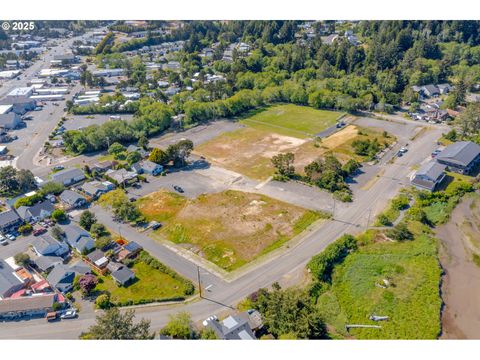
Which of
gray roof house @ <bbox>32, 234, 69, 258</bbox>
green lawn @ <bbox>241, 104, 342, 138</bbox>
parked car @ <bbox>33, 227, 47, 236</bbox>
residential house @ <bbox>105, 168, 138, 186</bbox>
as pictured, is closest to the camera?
gray roof house @ <bbox>32, 234, 69, 258</bbox>

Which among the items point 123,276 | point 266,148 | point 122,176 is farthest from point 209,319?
point 266,148

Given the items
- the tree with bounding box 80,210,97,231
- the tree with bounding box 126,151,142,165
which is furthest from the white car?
the tree with bounding box 126,151,142,165

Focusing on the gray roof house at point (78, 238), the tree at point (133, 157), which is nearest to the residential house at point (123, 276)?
the gray roof house at point (78, 238)

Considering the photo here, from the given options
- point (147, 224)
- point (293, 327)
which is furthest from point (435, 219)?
point (147, 224)

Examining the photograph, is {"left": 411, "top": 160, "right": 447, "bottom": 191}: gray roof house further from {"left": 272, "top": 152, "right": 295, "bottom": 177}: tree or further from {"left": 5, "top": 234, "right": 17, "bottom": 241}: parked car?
{"left": 5, "top": 234, "right": 17, "bottom": 241}: parked car

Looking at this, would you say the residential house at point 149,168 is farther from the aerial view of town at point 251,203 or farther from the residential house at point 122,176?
the residential house at point 122,176

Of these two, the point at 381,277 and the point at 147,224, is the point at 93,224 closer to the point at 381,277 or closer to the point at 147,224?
the point at 147,224
